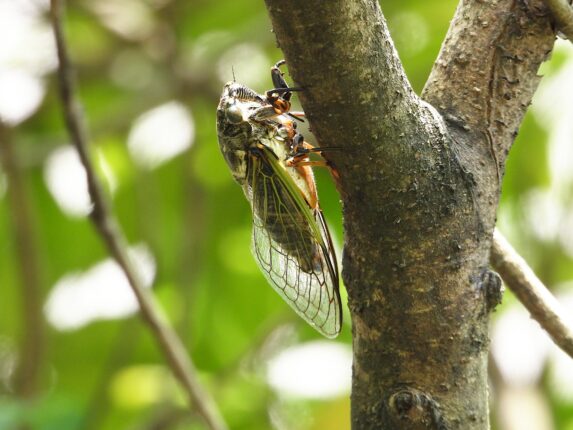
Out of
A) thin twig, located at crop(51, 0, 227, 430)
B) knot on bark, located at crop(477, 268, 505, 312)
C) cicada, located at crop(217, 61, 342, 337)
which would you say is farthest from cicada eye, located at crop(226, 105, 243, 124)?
knot on bark, located at crop(477, 268, 505, 312)

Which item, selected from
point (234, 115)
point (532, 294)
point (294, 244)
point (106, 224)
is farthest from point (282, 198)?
point (532, 294)

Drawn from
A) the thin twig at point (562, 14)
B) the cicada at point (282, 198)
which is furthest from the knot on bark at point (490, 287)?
the cicada at point (282, 198)

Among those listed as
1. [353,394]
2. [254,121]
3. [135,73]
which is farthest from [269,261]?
[135,73]

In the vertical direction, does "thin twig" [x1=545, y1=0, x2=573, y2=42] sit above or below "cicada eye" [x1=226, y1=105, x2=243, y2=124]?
below

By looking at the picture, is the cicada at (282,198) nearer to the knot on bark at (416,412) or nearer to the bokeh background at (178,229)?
the knot on bark at (416,412)

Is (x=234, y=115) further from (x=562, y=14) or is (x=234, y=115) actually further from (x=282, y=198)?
(x=562, y=14)

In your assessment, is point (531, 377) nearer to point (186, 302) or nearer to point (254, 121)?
point (186, 302)

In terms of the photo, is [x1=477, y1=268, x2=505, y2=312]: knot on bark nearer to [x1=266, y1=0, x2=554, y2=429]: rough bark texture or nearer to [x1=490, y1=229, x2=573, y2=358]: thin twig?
[x1=266, y1=0, x2=554, y2=429]: rough bark texture
